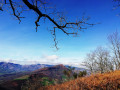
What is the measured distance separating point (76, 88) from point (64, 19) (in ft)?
11.2

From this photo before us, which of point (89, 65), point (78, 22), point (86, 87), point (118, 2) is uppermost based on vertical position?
point (118, 2)

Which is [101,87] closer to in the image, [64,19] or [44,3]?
[64,19]

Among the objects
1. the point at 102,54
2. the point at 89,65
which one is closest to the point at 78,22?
the point at 89,65

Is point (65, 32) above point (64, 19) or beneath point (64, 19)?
beneath

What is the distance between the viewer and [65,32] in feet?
13.4

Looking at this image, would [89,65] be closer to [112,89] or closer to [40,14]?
[112,89]

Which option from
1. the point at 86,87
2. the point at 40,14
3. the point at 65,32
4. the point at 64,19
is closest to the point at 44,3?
the point at 40,14

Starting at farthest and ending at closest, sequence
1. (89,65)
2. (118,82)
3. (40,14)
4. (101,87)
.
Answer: (89,65), (118,82), (101,87), (40,14)

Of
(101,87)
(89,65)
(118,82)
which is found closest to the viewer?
(101,87)

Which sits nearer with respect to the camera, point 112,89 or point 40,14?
point 40,14

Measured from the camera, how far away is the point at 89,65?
35.7 m

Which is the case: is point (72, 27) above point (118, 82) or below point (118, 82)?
above

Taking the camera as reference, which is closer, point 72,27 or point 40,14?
point 40,14

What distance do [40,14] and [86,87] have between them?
4.33m
